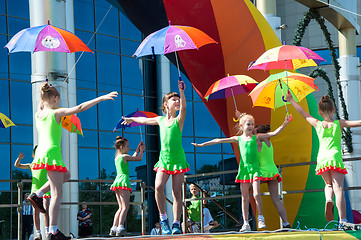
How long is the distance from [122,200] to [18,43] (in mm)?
3060

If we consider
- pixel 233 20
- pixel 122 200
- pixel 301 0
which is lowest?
pixel 122 200

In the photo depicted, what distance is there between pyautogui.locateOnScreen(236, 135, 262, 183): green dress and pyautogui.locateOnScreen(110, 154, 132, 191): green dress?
1935 mm

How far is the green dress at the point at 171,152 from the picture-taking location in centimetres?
684

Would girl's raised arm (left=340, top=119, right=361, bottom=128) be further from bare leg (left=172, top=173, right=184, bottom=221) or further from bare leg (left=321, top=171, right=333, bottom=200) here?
bare leg (left=172, top=173, right=184, bottom=221)

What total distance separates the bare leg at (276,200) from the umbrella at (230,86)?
4.66 feet

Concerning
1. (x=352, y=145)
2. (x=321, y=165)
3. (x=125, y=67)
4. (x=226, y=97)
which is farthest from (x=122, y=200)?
(x=125, y=67)

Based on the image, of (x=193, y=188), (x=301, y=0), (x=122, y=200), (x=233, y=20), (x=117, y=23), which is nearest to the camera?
A: (x=122, y=200)

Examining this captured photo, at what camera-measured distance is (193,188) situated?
11445mm

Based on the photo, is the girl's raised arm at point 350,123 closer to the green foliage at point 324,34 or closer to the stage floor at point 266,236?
the stage floor at point 266,236

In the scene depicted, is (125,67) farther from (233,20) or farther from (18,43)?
(18,43)

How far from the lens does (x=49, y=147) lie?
6.02 meters

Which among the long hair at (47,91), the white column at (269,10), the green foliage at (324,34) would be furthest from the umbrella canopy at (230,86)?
the green foliage at (324,34)

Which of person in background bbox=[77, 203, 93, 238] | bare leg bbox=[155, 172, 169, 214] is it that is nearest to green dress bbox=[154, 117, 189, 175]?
bare leg bbox=[155, 172, 169, 214]

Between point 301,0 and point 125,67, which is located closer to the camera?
point 301,0
